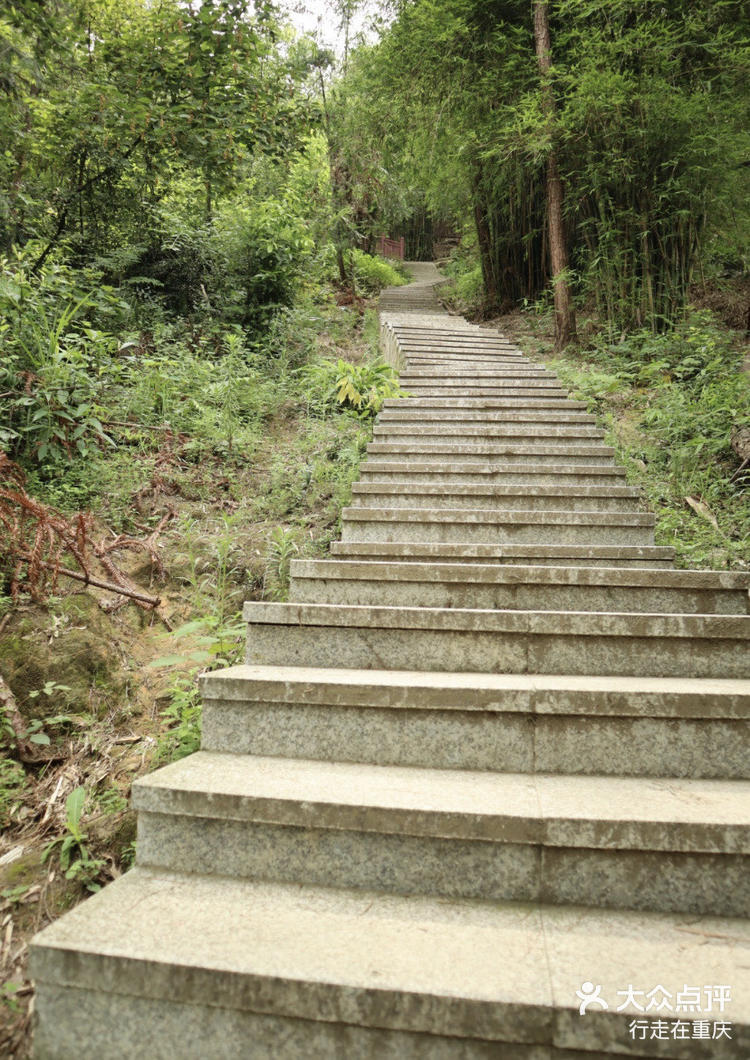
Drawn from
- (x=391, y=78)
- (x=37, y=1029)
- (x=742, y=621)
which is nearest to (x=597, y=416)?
(x=742, y=621)

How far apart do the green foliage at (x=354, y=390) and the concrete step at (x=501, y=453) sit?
1.10m

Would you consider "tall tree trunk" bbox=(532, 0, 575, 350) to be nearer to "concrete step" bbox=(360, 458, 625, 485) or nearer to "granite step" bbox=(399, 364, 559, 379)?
"granite step" bbox=(399, 364, 559, 379)

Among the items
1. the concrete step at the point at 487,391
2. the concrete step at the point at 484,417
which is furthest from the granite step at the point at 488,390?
the concrete step at the point at 484,417

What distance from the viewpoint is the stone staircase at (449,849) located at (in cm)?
123

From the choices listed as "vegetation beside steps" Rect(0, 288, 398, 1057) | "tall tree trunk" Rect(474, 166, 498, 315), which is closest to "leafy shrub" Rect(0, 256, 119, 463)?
"vegetation beside steps" Rect(0, 288, 398, 1057)

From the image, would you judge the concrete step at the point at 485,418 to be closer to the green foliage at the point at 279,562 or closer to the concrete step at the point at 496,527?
the concrete step at the point at 496,527

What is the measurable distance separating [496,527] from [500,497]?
43 cm

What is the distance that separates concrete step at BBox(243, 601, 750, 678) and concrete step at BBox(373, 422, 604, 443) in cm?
261

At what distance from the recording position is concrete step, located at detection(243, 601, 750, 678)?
221 centimetres

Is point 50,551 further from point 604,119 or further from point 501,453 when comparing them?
point 604,119

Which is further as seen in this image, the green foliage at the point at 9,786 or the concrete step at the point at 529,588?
the concrete step at the point at 529,588

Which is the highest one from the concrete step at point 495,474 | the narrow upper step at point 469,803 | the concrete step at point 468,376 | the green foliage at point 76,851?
the concrete step at point 468,376

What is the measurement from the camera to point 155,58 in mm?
5613

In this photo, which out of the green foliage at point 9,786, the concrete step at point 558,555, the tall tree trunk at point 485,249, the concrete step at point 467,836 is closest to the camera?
the concrete step at point 467,836
